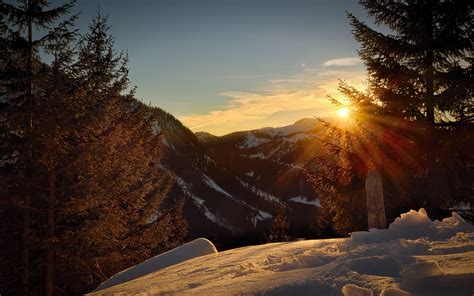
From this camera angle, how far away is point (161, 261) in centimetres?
641

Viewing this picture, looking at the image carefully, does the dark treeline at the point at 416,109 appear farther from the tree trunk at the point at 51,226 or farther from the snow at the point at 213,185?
the snow at the point at 213,185

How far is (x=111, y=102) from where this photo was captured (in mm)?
10891

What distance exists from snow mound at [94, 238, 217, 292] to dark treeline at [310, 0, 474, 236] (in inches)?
229

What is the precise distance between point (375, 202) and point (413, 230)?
2.62 meters

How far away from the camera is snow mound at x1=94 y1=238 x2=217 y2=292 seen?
5.85 meters

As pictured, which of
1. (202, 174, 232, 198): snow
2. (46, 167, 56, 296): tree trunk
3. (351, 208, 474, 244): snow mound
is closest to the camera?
(351, 208, 474, 244): snow mound

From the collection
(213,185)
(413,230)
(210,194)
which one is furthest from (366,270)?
(213,185)

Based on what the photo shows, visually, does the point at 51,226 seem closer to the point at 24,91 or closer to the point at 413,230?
the point at 24,91

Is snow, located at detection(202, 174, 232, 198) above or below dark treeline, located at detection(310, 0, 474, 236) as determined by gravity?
below

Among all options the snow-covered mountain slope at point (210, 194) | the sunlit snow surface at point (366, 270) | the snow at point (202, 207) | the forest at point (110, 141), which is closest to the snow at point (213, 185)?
the snow-covered mountain slope at point (210, 194)

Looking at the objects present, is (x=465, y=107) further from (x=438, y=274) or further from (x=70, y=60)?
(x=70, y=60)

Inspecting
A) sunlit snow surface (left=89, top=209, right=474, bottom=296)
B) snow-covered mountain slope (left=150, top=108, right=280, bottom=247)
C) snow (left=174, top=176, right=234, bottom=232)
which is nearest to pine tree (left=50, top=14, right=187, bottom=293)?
sunlit snow surface (left=89, top=209, right=474, bottom=296)

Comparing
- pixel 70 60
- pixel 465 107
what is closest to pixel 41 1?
pixel 70 60

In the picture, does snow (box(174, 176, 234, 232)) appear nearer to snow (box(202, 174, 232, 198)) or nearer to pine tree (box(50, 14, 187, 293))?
snow (box(202, 174, 232, 198))
